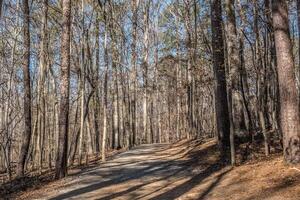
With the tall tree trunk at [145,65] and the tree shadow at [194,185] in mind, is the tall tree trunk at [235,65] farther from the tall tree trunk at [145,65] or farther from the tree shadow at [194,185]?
the tall tree trunk at [145,65]

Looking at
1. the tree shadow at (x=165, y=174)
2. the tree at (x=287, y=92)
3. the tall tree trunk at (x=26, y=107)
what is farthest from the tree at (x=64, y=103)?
the tree at (x=287, y=92)

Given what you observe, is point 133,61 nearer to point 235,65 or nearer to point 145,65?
point 145,65

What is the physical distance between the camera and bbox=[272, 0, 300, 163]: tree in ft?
33.2

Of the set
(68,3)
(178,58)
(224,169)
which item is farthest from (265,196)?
(178,58)

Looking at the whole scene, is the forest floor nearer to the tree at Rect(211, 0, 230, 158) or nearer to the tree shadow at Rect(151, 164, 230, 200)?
the tree shadow at Rect(151, 164, 230, 200)

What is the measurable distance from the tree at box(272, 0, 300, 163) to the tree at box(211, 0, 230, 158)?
14.4 feet

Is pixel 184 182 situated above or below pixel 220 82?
below

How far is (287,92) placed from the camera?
1022 centimetres

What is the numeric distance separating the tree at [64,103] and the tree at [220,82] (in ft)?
Result: 17.6

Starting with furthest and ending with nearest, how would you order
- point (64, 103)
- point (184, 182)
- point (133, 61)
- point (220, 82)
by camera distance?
point (133, 61) → point (220, 82) → point (64, 103) → point (184, 182)

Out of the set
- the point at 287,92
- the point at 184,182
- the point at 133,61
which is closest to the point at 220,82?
the point at 184,182

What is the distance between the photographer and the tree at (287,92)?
10.1 metres

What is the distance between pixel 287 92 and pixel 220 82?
5123 mm

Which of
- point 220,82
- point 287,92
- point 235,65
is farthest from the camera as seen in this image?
point 220,82
